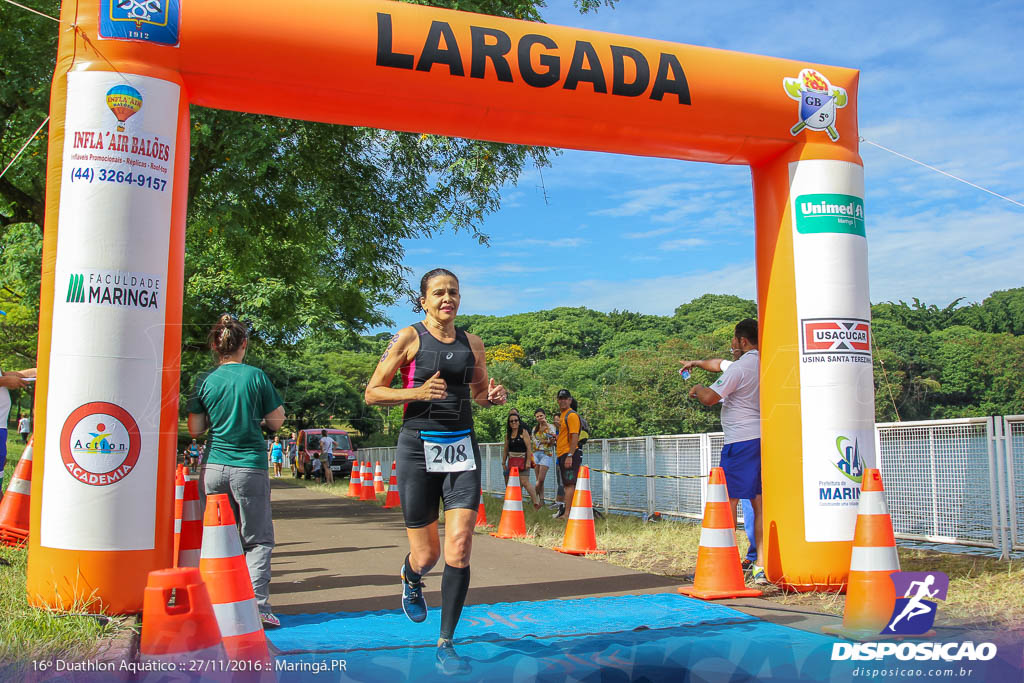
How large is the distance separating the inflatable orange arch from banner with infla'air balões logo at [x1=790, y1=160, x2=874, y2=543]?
0.05 feet

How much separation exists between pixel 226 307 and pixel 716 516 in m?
10.8

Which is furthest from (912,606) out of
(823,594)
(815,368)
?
(815,368)

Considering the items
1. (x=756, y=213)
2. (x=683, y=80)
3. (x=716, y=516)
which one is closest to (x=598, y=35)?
(x=683, y=80)

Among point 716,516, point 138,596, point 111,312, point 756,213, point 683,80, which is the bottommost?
point 138,596

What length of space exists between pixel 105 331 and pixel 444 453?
7.12ft

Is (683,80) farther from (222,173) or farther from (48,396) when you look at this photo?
(222,173)

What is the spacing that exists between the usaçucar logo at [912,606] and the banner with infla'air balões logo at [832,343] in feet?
3.99

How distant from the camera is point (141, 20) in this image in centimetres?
509

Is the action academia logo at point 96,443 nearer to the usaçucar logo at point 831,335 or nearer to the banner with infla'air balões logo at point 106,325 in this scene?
the banner with infla'air balões logo at point 106,325

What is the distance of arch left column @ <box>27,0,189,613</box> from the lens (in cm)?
479

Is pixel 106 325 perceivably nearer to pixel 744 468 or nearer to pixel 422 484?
pixel 422 484

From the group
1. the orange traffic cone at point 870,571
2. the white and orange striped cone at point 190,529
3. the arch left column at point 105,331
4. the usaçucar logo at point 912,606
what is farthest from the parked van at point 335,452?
the usaçucar logo at point 912,606

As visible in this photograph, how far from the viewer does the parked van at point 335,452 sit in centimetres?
3419

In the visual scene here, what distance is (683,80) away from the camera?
6152 millimetres
